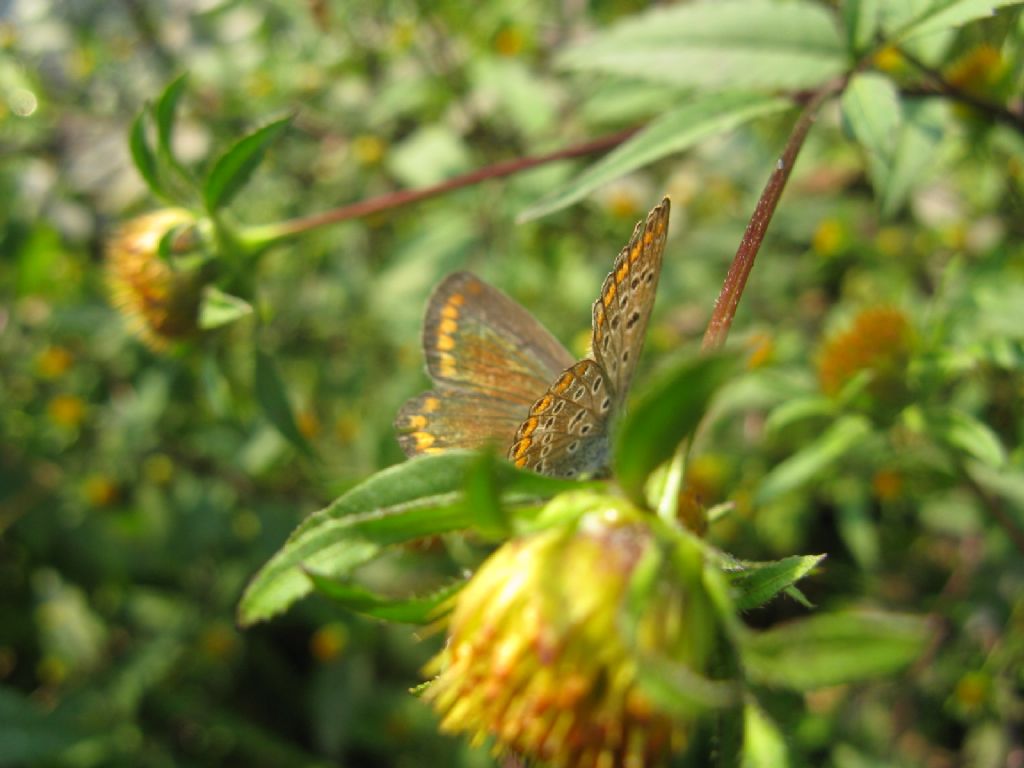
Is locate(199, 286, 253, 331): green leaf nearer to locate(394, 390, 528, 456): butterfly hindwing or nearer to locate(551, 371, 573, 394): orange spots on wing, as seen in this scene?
locate(394, 390, 528, 456): butterfly hindwing

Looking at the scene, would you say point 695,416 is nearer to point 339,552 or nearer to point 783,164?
point 339,552

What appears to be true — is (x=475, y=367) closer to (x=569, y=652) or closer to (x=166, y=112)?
(x=569, y=652)

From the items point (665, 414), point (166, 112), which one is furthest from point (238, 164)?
point (665, 414)

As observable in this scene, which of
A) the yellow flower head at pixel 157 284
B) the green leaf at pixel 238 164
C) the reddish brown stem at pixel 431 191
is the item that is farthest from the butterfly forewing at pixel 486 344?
the yellow flower head at pixel 157 284

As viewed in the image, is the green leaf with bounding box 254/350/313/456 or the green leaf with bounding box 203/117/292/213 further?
the green leaf with bounding box 254/350/313/456

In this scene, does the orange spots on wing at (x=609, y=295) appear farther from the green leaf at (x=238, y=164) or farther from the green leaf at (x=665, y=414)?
the green leaf at (x=238, y=164)

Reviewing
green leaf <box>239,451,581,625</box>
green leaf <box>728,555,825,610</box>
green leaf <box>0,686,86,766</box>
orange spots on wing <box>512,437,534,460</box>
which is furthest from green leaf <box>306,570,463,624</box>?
green leaf <box>0,686,86,766</box>

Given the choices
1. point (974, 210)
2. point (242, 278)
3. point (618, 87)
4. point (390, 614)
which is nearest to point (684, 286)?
point (618, 87)
